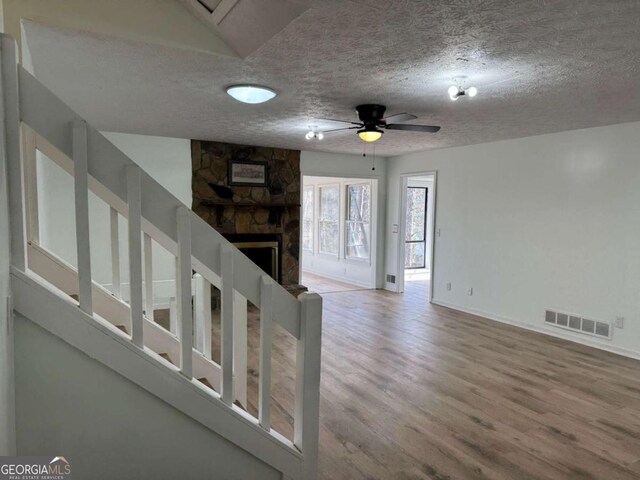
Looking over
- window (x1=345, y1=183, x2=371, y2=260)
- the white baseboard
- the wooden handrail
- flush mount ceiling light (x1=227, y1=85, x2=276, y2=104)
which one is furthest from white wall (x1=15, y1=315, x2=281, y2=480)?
window (x1=345, y1=183, x2=371, y2=260)

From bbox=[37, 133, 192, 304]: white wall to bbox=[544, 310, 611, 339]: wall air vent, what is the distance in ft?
15.8

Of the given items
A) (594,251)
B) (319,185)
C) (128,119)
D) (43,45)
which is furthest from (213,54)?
(319,185)

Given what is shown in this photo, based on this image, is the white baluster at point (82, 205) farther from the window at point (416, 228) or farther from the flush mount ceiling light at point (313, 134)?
the window at point (416, 228)

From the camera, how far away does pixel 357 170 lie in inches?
280

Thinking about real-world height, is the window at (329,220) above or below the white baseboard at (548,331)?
above

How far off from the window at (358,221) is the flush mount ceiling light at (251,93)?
464 cm

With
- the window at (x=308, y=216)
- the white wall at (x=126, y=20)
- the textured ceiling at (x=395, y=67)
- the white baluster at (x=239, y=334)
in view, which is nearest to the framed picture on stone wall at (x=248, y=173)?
the textured ceiling at (x=395, y=67)

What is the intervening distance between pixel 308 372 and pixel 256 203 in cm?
469

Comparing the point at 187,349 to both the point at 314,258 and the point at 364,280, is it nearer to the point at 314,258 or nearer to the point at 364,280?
the point at 364,280

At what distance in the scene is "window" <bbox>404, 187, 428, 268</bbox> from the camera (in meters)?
9.70

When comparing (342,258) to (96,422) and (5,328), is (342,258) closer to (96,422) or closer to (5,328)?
(96,422)

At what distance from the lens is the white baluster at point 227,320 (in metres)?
1.48

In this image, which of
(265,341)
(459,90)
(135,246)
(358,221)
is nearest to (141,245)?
(135,246)

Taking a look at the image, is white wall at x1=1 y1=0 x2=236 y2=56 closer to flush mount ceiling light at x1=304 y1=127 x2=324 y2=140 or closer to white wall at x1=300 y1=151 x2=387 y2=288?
flush mount ceiling light at x1=304 y1=127 x2=324 y2=140
